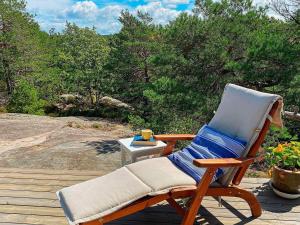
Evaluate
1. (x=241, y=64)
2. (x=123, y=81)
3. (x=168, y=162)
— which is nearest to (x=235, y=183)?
(x=168, y=162)

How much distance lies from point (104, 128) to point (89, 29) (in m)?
8.06

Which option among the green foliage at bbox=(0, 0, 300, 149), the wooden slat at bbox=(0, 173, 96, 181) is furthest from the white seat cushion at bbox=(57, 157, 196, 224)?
the green foliage at bbox=(0, 0, 300, 149)

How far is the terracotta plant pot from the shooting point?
284 centimetres

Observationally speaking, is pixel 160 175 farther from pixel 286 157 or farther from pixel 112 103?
pixel 112 103

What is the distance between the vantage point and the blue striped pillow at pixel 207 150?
258cm

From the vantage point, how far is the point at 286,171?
2855 mm

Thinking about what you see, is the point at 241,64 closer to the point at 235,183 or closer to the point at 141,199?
the point at 235,183

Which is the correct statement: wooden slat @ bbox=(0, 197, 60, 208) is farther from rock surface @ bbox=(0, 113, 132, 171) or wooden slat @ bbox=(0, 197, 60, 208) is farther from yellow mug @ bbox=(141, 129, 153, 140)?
rock surface @ bbox=(0, 113, 132, 171)

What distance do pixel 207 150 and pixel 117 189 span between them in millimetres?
857

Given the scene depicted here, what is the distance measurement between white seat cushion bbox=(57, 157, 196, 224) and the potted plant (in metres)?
0.96

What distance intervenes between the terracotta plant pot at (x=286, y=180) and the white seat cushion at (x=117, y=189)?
0.94 m

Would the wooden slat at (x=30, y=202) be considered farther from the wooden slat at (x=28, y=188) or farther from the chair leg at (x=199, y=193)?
the chair leg at (x=199, y=193)

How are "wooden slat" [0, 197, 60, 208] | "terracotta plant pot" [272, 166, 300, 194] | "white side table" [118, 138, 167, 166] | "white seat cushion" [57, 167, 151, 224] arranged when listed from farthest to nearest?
"white side table" [118, 138, 167, 166]
"wooden slat" [0, 197, 60, 208]
"terracotta plant pot" [272, 166, 300, 194]
"white seat cushion" [57, 167, 151, 224]

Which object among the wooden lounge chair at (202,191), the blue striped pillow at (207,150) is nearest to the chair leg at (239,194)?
the wooden lounge chair at (202,191)
